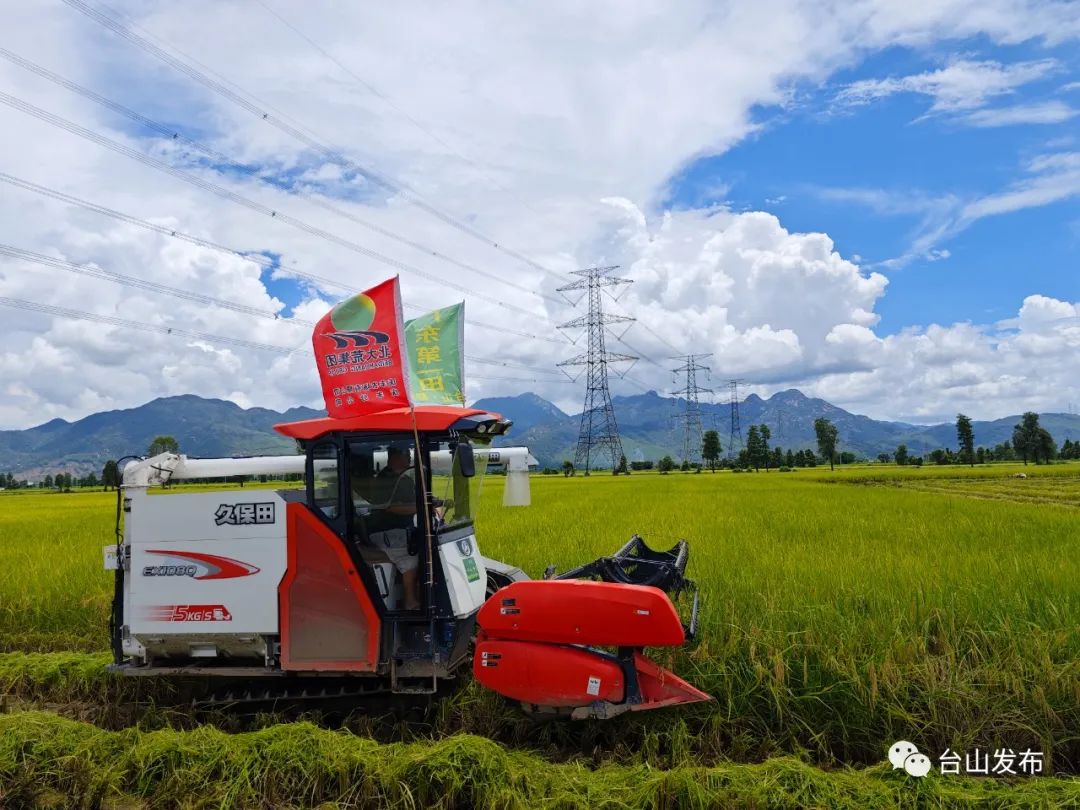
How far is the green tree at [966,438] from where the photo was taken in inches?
3408

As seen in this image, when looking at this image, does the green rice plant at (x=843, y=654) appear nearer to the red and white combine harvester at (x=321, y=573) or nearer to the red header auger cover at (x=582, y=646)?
the red header auger cover at (x=582, y=646)

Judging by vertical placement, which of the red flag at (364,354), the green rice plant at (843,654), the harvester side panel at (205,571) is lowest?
the green rice plant at (843,654)

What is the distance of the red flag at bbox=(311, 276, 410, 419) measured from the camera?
→ 541 cm

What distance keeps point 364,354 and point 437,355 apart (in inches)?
106

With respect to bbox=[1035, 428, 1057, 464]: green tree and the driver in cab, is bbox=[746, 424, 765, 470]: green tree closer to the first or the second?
bbox=[1035, 428, 1057, 464]: green tree

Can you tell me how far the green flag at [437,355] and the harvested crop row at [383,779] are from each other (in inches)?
156

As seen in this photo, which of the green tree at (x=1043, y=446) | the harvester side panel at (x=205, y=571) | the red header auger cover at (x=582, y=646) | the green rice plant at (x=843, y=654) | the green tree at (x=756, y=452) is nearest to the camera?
the red header auger cover at (x=582, y=646)

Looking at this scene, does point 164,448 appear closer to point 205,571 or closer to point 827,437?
point 205,571

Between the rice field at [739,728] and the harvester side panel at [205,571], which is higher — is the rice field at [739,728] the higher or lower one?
the lower one

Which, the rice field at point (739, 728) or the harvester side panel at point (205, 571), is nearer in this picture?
the rice field at point (739, 728)

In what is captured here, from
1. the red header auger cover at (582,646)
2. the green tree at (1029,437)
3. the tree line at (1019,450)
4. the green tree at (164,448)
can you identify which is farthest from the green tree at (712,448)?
the red header auger cover at (582,646)

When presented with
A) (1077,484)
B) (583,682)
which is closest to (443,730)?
(583,682)

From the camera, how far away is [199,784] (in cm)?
440

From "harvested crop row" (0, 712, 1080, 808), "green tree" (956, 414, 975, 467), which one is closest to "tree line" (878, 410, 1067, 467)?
"green tree" (956, 414, 975, 467)
